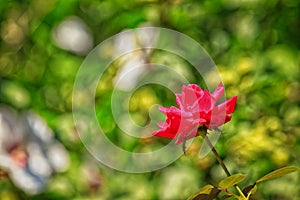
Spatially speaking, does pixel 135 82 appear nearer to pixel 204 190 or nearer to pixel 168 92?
pixel 168 92

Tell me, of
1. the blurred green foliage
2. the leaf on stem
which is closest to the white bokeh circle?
the blurred green foliage

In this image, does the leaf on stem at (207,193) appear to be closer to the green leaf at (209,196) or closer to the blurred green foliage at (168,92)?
the green leaf at (209,196)

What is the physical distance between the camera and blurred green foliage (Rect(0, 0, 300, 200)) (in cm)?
176

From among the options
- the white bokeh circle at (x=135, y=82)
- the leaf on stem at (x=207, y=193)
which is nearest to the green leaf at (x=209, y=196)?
the leaf on stem at (x=207, y=193)

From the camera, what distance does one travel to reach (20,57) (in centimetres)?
186

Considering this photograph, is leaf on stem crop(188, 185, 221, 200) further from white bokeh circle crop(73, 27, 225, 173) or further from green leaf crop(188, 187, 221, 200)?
white bokeh circle crop(73, 27, 225, 173)

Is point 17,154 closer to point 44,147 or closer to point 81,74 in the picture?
point 44,147

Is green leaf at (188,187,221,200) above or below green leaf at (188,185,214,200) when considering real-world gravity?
below

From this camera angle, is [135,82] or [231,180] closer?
[231,180]

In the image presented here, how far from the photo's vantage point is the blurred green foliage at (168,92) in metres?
1.76

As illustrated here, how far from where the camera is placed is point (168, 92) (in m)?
1.83

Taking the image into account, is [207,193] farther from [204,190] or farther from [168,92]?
[168,92]

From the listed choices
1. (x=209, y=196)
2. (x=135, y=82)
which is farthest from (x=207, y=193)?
(x=135, y=82)

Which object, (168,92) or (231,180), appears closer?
(231,180)
